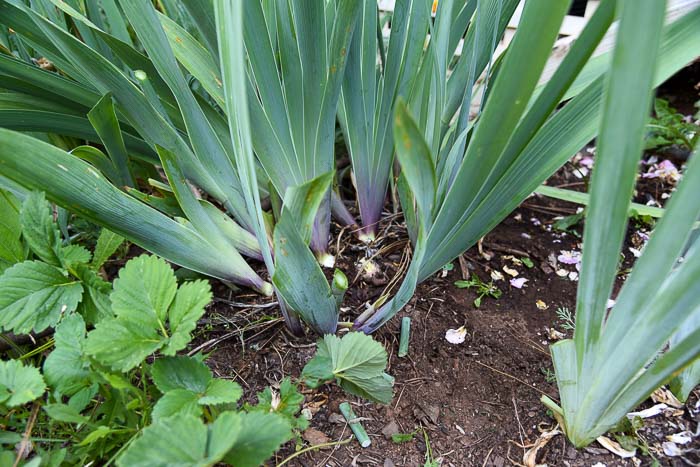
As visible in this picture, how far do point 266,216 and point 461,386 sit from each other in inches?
19.0

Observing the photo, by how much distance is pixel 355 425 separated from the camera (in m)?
0.81

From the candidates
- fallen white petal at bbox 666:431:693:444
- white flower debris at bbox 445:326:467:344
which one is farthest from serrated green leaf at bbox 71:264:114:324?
fallen white petal at bbox 666:431:693:444

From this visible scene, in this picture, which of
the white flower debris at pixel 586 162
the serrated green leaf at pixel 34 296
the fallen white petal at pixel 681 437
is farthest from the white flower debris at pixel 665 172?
the serrated green leaf at pixel 34 296

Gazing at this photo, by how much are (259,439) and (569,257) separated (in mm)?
823

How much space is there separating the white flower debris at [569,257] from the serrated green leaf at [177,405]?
2.73ft

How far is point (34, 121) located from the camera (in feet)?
3.00

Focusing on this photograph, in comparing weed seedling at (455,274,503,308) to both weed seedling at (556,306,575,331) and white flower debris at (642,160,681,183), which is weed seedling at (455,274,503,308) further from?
white flower debris at (642,160,681,183)

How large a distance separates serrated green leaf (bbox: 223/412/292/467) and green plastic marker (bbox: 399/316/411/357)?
36cm

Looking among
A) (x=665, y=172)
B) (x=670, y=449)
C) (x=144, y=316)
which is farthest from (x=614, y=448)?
(x=665, y=172)

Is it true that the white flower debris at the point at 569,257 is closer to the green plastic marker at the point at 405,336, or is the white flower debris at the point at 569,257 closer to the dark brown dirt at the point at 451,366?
the dark brown dirt at the point at 451,366

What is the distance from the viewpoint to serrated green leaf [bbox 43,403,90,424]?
622 millimetres

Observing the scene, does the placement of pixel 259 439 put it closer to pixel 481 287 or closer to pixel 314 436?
pixel 314 436

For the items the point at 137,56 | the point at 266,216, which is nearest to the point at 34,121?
the point at 137,56

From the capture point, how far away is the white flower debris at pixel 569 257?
1.12m
